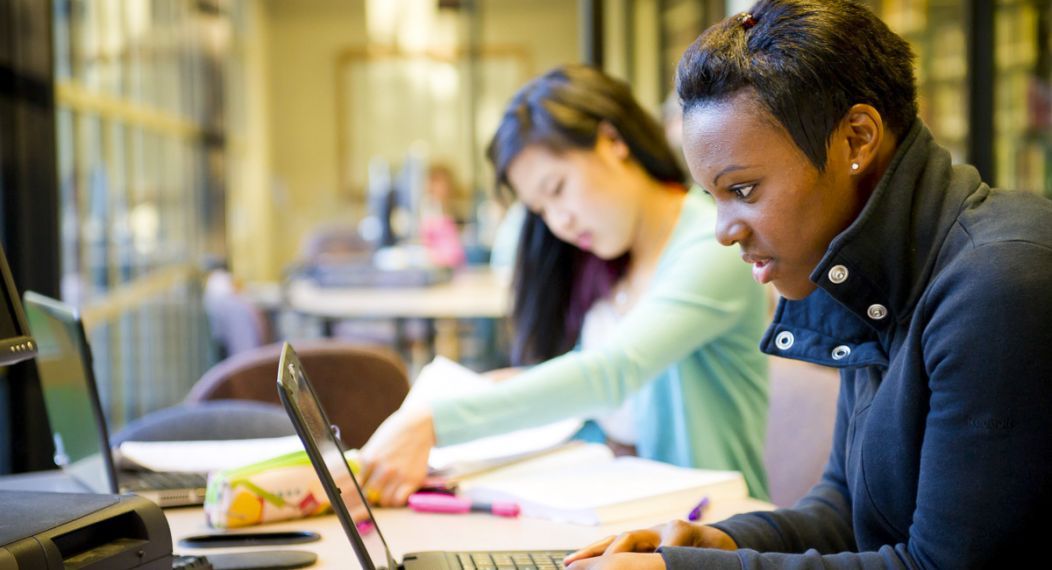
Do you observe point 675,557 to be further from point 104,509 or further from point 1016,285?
point 104,509

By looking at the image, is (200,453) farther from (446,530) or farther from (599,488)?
(599,488)

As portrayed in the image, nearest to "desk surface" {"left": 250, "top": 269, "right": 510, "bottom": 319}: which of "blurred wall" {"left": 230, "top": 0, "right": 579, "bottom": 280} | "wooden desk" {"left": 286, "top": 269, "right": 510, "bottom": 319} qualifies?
"wooden desk" {"left": 286, "top": 269, "right": 510, "bottom": 319}

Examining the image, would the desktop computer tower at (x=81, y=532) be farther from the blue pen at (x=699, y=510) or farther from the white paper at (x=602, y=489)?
the blue pen at (x=699, y=510)

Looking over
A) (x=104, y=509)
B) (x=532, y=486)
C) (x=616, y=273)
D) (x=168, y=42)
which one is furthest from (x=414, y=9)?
(x=104, y=509)

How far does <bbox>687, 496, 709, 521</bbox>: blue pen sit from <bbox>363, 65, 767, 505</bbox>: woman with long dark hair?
9.9 inches

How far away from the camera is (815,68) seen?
98 cm

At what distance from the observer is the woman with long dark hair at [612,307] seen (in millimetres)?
1607

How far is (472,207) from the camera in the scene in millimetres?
10539

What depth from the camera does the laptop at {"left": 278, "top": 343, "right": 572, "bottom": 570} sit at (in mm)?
947

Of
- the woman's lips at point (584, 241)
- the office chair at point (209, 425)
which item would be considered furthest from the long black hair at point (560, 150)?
the office chair at point (209, 425)

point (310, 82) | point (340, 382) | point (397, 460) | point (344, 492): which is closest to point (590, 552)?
point (344, 492)

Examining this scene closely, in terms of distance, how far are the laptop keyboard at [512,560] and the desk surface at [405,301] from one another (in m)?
2.53

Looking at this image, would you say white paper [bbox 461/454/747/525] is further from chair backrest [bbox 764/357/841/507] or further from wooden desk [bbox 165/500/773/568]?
chair backrest [bbox 764/357/841/507]

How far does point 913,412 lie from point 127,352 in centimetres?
385
